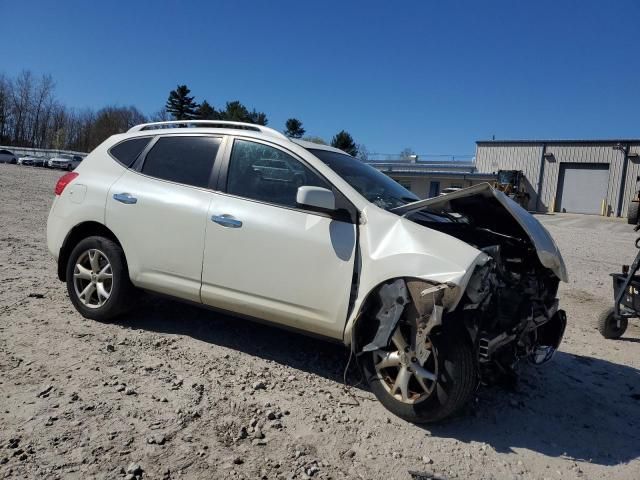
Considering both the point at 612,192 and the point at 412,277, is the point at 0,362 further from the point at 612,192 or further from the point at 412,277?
the point at 612,192

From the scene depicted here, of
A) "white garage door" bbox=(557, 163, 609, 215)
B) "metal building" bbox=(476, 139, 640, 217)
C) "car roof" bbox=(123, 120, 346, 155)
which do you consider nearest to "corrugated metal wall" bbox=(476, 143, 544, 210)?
"metal building" bbox=(476, 139, 640, 217)

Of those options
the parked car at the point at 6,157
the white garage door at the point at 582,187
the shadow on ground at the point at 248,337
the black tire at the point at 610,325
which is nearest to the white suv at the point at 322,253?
the shadow on ground at the point at 248,337

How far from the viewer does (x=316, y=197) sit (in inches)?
128

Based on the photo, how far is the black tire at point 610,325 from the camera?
5438 millimetres

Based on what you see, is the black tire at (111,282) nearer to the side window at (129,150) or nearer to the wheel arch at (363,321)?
the side window at (129,150)

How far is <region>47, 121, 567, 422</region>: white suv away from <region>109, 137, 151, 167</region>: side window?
1 centimetres

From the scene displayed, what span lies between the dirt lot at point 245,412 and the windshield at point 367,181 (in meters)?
1.45

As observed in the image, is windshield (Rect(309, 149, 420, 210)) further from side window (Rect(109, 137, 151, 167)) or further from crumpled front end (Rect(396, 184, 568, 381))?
side window (Rect(109, 137, 151, 167))

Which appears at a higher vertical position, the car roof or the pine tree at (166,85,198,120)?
the pine tree at (166,85,198,120)

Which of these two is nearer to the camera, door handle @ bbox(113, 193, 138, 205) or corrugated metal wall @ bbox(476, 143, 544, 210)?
door handle @ bbox(113, 193, 138, 205)

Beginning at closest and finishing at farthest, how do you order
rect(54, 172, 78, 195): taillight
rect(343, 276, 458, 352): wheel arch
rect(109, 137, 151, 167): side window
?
1. rect(343, 276, 458, 352): wheel arch
2. rect(109, 137, 151, 167): side window
3. rect(54, 172, 78, 195): taillight

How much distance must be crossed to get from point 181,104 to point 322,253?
6982 cm

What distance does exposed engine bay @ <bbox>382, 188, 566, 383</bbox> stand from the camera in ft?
9.55

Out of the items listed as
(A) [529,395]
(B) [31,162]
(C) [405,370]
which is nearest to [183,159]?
(C) [405,370]
